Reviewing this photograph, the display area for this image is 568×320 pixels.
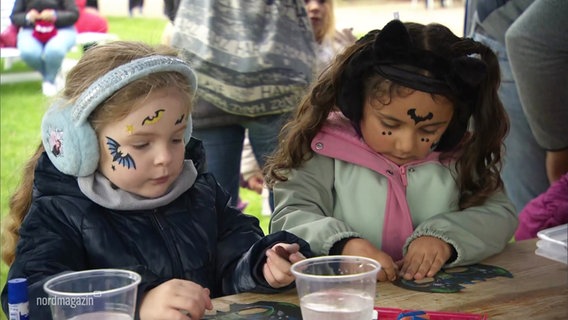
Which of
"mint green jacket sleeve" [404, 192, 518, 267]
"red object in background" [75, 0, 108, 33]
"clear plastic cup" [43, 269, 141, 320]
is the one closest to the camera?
"clear plastic cup" [43, 269, 141, 320]

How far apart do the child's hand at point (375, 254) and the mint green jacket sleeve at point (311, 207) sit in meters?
0.03

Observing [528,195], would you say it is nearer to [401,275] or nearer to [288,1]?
[288,1]

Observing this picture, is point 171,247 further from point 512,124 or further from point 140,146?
point 512,124

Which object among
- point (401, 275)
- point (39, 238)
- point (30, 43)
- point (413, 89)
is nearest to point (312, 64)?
point (413, 89)

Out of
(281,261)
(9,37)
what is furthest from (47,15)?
(281,261)

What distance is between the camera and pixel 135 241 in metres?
1.99

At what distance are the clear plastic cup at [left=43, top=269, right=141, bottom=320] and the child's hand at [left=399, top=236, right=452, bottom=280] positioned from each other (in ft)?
2.63

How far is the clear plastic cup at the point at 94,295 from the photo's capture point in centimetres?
150

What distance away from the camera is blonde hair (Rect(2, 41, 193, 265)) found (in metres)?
1.92

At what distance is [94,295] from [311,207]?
0.98m

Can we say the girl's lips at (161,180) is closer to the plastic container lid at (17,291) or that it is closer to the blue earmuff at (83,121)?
the blue earmuff at (83,121)

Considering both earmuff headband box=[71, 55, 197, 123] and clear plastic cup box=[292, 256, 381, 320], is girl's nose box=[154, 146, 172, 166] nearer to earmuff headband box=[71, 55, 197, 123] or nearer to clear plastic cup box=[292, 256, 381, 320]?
earmuff headband box=[71, 55, 197, 123]

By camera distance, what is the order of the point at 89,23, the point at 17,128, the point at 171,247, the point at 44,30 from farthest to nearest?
1. the point at 89,23
2. the point at 44,30
3. the point at 17,128
4. the point at 171,247

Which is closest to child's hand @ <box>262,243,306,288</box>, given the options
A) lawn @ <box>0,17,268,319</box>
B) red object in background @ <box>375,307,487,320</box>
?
red object in background @ <box>375,307,487,320</box>
